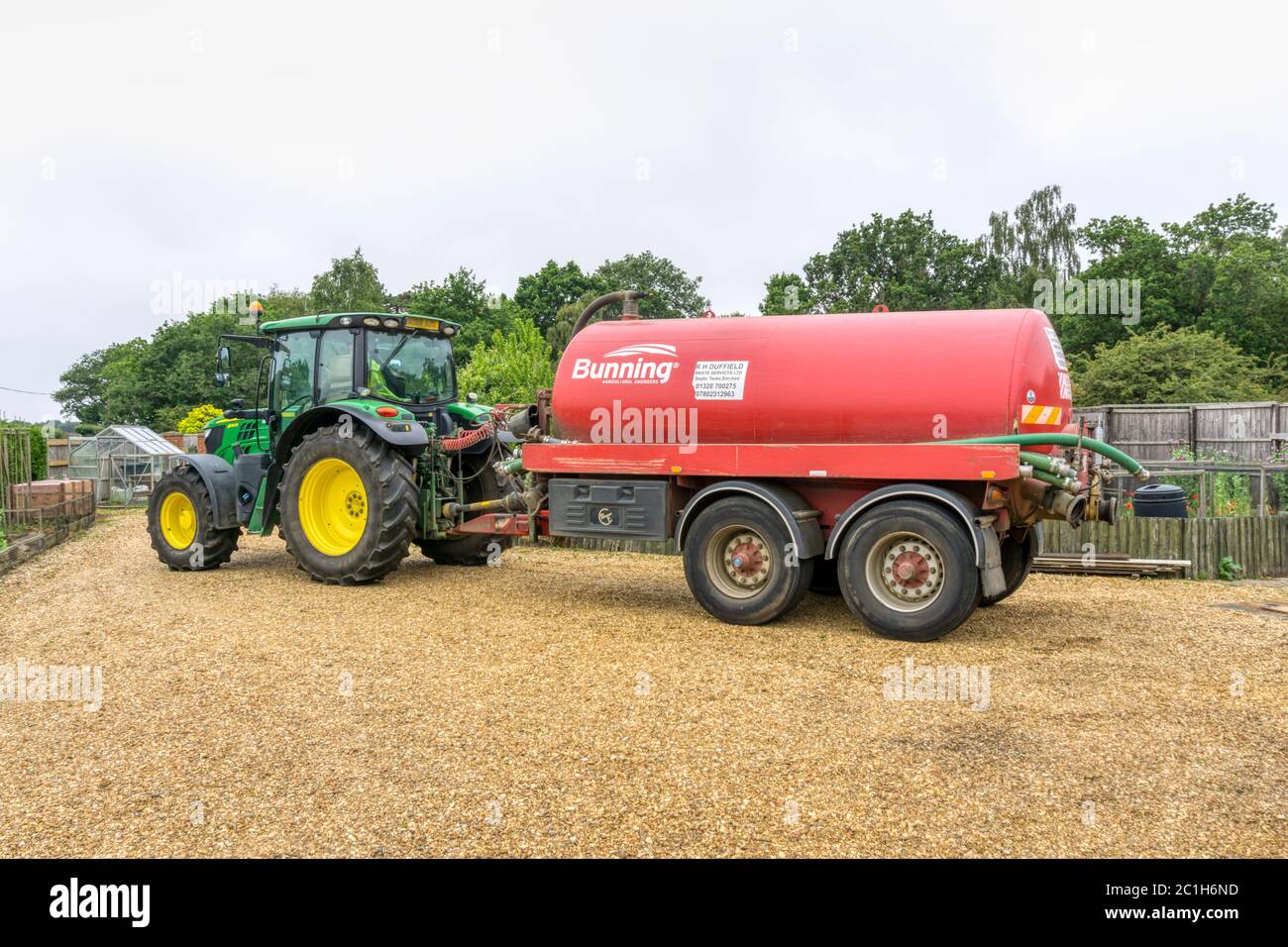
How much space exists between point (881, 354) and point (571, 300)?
121 feet

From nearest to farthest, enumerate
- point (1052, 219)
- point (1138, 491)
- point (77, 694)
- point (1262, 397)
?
point (77, 694) < point (1138, 491) < point (1262, 397) < point (1052, 219)

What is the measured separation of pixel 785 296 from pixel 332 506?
25336 mm

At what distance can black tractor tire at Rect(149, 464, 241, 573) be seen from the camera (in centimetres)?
1065

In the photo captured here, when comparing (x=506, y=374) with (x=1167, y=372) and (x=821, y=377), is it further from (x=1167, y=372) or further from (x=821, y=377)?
(x=821, y=377)

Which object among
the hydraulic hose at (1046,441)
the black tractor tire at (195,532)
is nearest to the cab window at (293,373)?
the black tractor tire at (195,532)

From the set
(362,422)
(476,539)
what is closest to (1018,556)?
(476,539)

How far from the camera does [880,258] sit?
33.7 metres

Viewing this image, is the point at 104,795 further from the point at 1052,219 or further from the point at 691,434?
the point at 1052,219

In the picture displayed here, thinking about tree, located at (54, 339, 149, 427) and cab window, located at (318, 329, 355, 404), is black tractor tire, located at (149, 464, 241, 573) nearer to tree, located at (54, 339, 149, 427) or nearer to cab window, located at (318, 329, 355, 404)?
cab window, located at (318, 329, 355, 404)

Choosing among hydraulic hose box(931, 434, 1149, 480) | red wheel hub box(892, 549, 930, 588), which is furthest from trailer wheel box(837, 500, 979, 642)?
hydraulic hose box(931, 434, 1149, 480)

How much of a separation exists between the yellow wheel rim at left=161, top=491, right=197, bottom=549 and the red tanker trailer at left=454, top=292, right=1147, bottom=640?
4.78 meters

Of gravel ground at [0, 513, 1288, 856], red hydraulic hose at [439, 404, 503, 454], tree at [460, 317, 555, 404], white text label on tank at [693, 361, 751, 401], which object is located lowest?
gravel ground at [0, 513, 1288, 856]

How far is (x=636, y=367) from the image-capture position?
27.2ft
